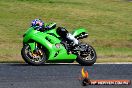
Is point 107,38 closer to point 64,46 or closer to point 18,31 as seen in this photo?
point 18,31

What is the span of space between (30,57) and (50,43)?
26.2 inches

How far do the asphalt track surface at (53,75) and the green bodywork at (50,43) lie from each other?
54 centimetres

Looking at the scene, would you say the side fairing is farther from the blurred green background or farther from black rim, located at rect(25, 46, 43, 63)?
the blurred green background

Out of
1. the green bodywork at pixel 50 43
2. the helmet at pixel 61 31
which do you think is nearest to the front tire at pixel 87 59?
the green bodywork at pixel 50 43

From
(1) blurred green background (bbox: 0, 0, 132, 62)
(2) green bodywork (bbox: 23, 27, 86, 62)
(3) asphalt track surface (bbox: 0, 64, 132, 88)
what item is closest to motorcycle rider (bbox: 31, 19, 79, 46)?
(2) green bodywork (bbox: 23, 27, 86, 62)

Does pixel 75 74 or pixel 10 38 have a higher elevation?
pixel 75 74

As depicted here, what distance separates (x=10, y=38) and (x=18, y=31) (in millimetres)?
2307

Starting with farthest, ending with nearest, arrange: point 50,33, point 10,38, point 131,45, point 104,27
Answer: point 104,27, point 10,38, point 131,45, point 50,33

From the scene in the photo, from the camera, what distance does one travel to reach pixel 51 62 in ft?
39.9

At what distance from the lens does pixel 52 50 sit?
1187 centimetres

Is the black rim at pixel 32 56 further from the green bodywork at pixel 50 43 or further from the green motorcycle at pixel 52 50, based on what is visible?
the green bodywork at pixel 50 43

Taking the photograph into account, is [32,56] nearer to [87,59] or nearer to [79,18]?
[87,59]

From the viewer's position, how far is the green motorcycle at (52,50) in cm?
1172

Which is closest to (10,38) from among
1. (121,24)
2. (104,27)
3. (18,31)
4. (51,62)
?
(18,31)
